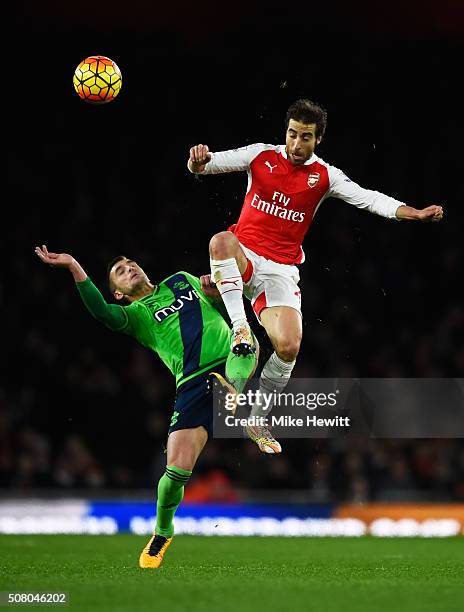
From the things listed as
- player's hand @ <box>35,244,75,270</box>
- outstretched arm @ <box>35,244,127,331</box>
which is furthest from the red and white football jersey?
player's hand @ <box>35,244,75,270</box>

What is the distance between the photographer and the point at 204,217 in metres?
13.6

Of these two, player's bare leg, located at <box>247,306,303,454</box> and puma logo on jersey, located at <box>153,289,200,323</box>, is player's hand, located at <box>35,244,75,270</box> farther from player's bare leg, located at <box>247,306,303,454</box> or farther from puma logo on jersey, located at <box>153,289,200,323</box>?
player's bare leg, located at <box>247,306,303,454</box>

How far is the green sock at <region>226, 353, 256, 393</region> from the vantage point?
7.94 m

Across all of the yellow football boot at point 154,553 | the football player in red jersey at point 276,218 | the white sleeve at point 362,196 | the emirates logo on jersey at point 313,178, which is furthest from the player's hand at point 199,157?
the yellow football boot at point 154,553

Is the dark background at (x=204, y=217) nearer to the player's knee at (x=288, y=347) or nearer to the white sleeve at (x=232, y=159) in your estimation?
the white sleeve at (x=232, y=159)

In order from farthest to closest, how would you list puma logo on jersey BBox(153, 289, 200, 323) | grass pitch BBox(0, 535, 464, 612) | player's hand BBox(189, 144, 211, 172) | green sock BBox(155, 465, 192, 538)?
puma logo on jersey BBox(153, 289, 200, 323) → green sock BBox(155, 465, 192, 538) → player's hand BBox(189, 144, 211, 172) → grass pitch BBox(0, 535, 464, 612)

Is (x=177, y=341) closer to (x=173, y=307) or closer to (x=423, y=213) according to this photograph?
(x=173, y=307)

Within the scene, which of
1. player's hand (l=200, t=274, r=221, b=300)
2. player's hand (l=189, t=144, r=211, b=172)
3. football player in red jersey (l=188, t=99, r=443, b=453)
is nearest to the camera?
player's hand (l=189, t=144, r=211, b=172)

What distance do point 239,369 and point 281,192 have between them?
141 centimetres

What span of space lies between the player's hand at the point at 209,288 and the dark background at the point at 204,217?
521 centimetres

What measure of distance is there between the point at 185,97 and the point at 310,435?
779cm

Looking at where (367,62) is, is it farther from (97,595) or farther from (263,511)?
(97,595)

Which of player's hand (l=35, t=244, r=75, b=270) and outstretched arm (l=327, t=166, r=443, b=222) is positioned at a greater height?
outstretched arm (l=327, t=166, r=443, b=222)

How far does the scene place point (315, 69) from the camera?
19000 mm
